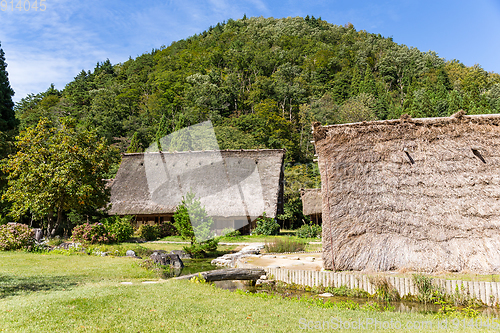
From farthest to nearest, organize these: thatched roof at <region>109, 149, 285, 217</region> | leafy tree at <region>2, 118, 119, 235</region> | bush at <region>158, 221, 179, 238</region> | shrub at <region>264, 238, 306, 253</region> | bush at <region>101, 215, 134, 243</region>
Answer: thatched roof at <region>109, 149, 285, 217</region>, bush at <region>158, 221, 179, 238</region>, bush at <region>101, 215, 134, 243</region>, leafy tree at <region>2, 118, 119, 235</region>, shrub at <region>264, 238, 306, 253</region>

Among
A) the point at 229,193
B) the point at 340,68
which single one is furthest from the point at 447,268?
the point at 340,68

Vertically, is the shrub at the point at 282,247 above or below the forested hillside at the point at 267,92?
below

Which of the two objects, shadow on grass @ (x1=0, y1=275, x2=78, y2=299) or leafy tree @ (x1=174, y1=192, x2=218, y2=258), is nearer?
shadow on grass @ (x1=0, y1=275, x2=78, y2=299)

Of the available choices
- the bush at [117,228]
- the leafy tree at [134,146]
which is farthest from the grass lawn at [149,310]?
the leafy tree at [134,146]

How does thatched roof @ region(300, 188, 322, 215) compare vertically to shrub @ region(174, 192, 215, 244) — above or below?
above

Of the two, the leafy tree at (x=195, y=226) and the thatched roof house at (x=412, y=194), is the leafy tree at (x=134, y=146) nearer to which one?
the leafy tree at (x=195, y=226)

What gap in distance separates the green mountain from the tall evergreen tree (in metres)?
6.56

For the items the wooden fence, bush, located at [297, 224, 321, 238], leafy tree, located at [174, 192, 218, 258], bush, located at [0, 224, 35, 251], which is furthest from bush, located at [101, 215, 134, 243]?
the wooden fence

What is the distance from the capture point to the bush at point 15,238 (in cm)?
1464

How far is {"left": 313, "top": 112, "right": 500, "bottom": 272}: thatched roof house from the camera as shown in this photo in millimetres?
9039

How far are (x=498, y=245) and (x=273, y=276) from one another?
19.7 feet

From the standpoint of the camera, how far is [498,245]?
8898mm

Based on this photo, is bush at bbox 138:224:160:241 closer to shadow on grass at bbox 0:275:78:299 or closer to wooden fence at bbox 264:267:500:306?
shadow on grass at bbox 0:275:78:299

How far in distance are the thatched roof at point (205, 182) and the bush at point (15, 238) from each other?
10.3 m
